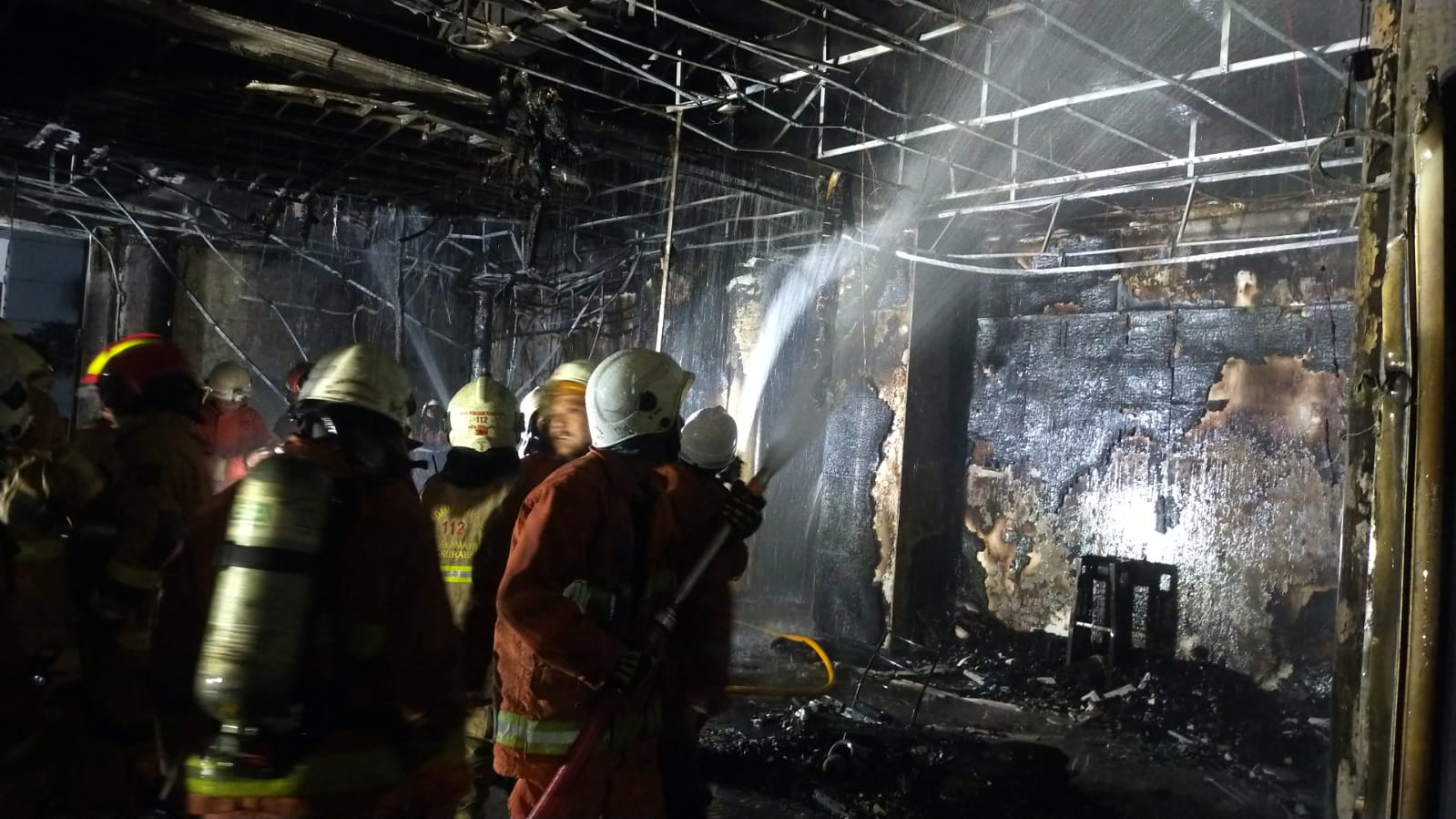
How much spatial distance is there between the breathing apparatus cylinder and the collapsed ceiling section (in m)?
3.94

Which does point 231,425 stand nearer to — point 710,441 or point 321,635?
point 710,441

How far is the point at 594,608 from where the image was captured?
9.23 feet

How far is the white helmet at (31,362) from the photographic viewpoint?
123 inches

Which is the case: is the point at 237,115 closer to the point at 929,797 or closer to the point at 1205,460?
the point at 929,797

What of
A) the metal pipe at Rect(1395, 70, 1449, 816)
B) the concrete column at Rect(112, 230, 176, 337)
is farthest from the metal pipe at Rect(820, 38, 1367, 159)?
the concrete column at Rect(112, 230, 176, 337)

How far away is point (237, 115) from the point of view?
264 inches

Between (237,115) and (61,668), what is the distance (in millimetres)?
4764

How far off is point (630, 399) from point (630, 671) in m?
0.91

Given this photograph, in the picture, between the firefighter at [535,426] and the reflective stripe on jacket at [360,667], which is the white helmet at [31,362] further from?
the firefighter at [535,426]

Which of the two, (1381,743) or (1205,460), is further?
(1205,460)

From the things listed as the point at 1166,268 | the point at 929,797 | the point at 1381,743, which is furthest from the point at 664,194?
the point at 1381,743

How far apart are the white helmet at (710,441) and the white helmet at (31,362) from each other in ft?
9.46

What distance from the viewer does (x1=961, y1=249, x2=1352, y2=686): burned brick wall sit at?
7512 mm

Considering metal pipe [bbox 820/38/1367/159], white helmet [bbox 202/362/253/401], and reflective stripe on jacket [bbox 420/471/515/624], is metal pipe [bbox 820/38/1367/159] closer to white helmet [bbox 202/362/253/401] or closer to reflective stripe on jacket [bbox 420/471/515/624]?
reflective stripe on jacket [bbox 420/471/515/624]
